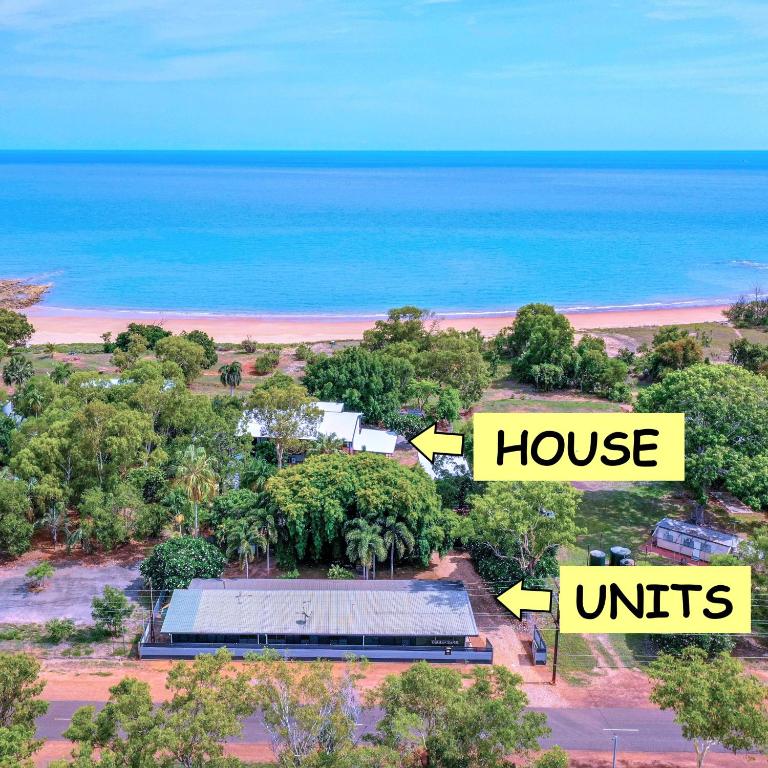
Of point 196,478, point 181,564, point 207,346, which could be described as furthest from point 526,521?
point 207,346

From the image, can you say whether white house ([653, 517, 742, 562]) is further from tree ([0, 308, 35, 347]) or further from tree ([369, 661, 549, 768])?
tree ([0, 308, 35, 347])

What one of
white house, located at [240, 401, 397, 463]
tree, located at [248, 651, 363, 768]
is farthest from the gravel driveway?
tree, located at [248, 651, 363, 768]

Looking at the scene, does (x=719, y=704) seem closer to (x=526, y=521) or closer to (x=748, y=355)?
(x=526, y=521)

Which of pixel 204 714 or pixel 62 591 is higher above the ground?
pixel 204 714

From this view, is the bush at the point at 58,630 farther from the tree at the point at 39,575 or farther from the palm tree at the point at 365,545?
the palm tree at the point at 365,545

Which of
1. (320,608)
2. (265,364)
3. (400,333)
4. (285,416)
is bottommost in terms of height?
(320,608)

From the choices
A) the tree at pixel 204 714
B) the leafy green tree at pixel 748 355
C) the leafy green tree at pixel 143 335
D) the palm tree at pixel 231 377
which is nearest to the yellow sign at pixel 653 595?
the tree at pixel 204 714
